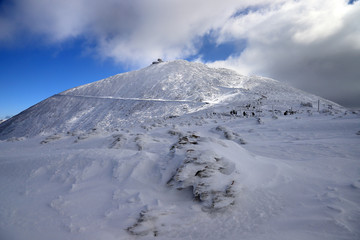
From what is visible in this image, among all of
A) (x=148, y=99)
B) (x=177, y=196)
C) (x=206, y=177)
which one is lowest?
(x=177, y=196)

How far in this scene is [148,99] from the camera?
34156 millimetres

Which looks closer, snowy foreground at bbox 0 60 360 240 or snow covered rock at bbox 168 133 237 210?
snowy foreground at bbox 0 60 360 240

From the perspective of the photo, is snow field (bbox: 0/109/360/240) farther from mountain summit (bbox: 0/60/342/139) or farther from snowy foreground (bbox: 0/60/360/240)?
mountain summit (bbox: 0/60/342/139)

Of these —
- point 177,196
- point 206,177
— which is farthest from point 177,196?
point 206,177

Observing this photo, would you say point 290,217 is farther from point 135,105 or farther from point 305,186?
point 135,105

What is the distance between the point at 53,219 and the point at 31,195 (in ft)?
2.66

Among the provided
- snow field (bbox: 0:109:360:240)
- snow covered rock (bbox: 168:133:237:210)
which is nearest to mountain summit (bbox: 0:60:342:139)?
snow field (bbox: 0:109:360:240)

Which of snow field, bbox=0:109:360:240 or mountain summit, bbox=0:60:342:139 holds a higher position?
mountain summit, bbox=0:60:342:139

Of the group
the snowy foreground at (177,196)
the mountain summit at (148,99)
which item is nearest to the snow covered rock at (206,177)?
the snowy foreground at (177,196)

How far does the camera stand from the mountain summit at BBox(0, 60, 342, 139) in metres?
27.6

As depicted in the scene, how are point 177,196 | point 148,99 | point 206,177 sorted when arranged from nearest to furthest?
point 177,196, point 206,177, point 148,99

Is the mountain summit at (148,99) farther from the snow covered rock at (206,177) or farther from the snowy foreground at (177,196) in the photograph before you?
the snow covered rock at (206,177)

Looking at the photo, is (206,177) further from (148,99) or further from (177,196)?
(148,99)

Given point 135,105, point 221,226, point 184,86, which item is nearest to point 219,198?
point 221,226
